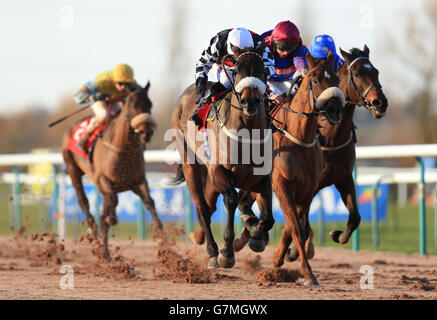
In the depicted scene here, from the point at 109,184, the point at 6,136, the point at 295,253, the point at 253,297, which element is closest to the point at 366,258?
the point at 295,253

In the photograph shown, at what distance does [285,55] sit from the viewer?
6.80m

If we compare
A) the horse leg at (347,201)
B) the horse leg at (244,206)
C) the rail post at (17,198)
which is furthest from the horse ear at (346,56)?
the rail post at (17,198)

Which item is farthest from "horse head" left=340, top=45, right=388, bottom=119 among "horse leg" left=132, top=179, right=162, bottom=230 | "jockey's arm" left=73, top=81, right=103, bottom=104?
"jockey's arm" left=73, top=81, right=103, bottom=104

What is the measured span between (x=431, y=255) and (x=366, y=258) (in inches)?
33.9

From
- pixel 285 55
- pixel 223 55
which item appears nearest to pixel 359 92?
pixel 285 55

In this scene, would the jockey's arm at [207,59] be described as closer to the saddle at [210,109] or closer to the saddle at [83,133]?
the saddle at [210,109]

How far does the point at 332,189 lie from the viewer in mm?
12688

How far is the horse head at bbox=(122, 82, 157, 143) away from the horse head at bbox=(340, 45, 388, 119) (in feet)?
7.88

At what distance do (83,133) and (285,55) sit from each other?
3.41 meters

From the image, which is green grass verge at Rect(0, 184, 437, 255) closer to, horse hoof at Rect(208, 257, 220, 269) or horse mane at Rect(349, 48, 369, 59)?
horse hoof at Rect(208, 257, 220, 269)

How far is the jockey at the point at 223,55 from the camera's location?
577cm

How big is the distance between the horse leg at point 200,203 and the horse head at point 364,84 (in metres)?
1.44

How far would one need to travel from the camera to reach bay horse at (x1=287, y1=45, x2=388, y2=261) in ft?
21.9

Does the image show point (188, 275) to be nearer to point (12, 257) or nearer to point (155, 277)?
point (155, 277)
